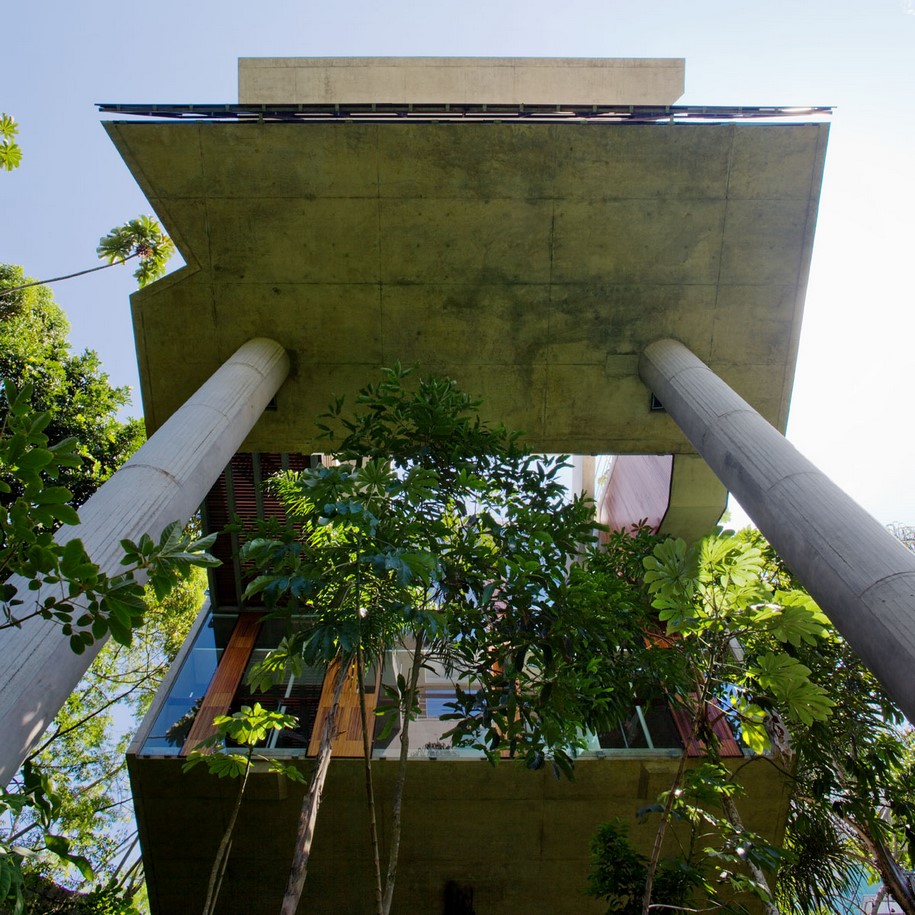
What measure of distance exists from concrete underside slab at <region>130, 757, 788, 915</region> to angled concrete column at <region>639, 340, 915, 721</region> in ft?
20.9

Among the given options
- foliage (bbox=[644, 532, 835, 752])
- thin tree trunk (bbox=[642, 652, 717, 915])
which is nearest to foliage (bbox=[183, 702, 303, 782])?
thin tree trunk (bbox=[642, 652, 717, 915])

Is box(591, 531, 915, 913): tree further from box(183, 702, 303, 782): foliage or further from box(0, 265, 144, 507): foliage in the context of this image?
box(0, 265, 144, 507): foliage

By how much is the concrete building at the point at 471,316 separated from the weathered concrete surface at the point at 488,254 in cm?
3

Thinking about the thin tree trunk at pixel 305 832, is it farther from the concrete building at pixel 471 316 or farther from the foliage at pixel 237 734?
the concrete building at pixel 471 316

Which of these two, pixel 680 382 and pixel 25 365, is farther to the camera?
pixel 25 365

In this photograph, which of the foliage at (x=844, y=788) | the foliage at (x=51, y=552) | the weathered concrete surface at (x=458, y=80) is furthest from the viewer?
the weathered concrete surface at (x=458, y=80)

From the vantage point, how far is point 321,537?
6625 millimetres

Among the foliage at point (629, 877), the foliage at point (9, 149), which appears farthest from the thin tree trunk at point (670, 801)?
the foliage at point (9, 149)

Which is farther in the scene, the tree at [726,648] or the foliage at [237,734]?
the foliage at [237,734]

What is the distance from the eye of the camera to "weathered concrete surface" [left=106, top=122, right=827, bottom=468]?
916 cm

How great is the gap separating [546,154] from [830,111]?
3.73m

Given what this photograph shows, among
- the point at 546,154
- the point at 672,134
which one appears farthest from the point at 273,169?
the point at 672,134

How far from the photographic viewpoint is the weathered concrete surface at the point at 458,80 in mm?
15445

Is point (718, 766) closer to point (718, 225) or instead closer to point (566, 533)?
point (566, 533)
